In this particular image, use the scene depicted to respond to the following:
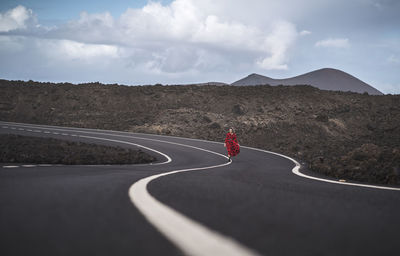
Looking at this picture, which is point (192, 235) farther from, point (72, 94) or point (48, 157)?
point (72, 94)

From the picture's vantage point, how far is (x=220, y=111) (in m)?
41.7

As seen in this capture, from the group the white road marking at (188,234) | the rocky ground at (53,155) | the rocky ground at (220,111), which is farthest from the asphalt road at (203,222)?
the rocky ground at (220,111)

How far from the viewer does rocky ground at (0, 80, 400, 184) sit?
3294 cm

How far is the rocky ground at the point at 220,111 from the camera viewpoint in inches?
1297

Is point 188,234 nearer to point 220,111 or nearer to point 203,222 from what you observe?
point 203,222

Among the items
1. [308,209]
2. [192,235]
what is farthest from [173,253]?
[308,209]

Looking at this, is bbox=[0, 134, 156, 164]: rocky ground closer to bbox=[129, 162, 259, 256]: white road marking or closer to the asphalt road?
the asphalt road

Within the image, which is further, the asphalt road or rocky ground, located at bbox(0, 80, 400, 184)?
rocky ground, located at bbox(0, 80, 400, 184)

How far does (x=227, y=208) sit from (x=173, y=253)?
1.51 metres

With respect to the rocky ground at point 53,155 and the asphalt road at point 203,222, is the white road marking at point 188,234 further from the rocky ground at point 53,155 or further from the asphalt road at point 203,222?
the rocky ground at point 53,155

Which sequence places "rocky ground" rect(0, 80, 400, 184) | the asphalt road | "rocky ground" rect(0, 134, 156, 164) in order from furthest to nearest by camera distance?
"rocky ground" rect(0, 80, 400, 184) → "rocky ground" rect(0, 134, 156, 164) → the asphalt road

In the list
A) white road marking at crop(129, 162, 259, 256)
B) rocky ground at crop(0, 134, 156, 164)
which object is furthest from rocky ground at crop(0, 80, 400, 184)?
white road marking at crop(129, 162, 259, 256)

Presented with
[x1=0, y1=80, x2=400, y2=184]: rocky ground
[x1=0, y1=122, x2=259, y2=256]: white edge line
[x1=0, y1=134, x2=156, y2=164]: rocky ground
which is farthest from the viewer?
[x1=0, y1=80, x2=400, y2=184]: rocky ground

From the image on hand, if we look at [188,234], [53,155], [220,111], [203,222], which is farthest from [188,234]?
[220,111]
